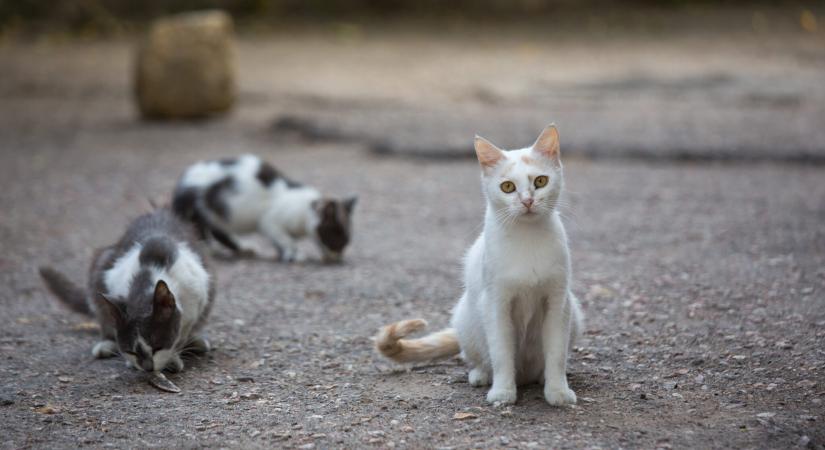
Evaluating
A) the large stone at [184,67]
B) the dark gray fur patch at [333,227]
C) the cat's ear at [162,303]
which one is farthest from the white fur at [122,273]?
the large stone at [184,67]

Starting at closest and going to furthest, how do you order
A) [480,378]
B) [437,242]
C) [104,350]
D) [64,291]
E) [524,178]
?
1. [524,178]
2. [480,378]
3. [104,350]
4. [64,291]
5. [437,242]

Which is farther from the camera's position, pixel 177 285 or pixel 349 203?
pixel 349 203

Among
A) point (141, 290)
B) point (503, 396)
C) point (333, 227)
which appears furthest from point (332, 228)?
point (503, 396)

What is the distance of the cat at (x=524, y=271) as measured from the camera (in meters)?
3.96

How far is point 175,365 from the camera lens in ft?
15.5

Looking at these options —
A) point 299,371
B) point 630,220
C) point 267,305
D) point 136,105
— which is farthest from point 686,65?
point 299,371

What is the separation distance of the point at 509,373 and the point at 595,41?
38.2 feet

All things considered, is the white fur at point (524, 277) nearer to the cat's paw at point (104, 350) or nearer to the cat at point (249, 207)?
the cat's paw at point (104, 350)

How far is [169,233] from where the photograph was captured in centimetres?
504

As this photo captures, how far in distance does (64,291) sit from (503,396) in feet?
8.72

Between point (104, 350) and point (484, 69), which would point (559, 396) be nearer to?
point (104, 350)

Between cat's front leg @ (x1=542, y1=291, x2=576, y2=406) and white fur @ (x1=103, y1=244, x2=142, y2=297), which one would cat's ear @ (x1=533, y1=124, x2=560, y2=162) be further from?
white fur @ (x1=103, y1=244, x2=142, y2=297)

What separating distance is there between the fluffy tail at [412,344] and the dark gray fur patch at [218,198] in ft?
9.70

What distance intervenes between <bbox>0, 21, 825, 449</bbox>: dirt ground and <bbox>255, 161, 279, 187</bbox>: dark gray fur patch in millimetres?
616
